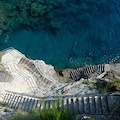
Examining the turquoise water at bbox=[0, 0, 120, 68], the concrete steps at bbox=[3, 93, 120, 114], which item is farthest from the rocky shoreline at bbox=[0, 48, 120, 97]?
the turquoise water at bbox=[0, 0, 120, 68]

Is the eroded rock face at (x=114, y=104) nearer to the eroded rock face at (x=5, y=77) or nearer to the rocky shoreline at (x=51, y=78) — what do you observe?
the rocky shoreline at (x=51, y=78)

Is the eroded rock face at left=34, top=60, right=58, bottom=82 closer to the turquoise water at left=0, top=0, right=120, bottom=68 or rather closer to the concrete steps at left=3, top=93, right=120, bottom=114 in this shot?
the turquoise water at left=0, top=0, right=120, bottom=68

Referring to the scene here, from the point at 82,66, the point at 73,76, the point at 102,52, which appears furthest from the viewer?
the point at 102,52

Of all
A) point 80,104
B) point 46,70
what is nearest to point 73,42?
point 46,70

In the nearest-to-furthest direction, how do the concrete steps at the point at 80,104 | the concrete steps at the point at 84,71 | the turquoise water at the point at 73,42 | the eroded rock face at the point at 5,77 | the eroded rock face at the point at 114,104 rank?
the eroded rock face at the point at 114,104, the concrete steps at the point at 80,104, the eroded rock face at the point at 5,77, the concrete steps at the point at 84,71, the turquoise water at the point at 73,42

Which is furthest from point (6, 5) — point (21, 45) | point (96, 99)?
point (96, 99)

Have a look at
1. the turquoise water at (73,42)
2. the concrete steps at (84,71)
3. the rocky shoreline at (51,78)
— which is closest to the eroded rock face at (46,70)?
the rocky shoreline at (51,78)

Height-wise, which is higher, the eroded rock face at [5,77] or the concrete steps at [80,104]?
the eroded rock face at [5,77]

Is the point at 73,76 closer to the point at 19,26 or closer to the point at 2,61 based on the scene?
the point at 2,61

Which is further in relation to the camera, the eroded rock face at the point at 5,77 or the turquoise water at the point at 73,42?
the turquoise water at the point at 73,42
